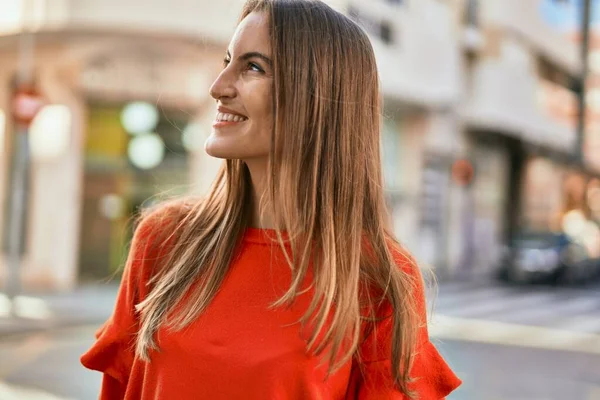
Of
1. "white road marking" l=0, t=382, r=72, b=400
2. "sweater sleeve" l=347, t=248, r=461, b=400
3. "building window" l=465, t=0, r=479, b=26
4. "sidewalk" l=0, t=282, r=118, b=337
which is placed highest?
"building window" l=465, t=0, r=479, b=26

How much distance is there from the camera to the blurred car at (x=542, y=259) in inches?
795

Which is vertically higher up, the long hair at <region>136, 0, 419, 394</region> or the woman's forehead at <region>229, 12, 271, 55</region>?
the woman's forehead at <region>229, 12, 271, 55</region>

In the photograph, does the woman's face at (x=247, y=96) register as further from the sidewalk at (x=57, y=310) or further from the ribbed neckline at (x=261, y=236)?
the sidewalk at (x=57, y=310)

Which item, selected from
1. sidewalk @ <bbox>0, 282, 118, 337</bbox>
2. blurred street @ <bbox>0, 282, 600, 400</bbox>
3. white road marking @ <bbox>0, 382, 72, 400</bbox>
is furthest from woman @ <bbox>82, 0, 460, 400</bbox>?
sidewalk @ <bbox>0, 282, 118, 337</bbox>

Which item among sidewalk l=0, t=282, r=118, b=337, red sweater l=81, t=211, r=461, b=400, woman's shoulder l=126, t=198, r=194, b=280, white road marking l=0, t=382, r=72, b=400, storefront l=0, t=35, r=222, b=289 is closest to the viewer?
red sweater l=81, t=211, r=461, b=400

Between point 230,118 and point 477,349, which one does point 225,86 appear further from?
point 477,349

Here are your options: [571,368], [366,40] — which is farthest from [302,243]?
[571,368]

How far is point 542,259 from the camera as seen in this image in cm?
2022

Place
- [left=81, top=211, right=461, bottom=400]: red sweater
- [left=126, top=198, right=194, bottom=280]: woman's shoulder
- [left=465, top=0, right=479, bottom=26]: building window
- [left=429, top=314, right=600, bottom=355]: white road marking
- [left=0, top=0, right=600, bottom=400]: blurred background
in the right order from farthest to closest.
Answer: [left=465, top=0, right=479, bottom=26]: building window
[left=429, top=314, right=600, bottom=355]: white road marking
[left=0, top=0, right=600, bottom=400]: blurred background
[left=126, top=198, right=194, bottom=280]: woman's shoulder
[left=81, top=211, right=461, bottom=400]: red sweater

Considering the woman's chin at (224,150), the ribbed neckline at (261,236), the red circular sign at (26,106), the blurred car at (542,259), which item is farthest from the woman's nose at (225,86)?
the blurred car at (542,259)

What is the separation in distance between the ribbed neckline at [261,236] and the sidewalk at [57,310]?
8.33 meters

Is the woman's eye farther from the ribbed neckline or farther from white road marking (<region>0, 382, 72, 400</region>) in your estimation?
white road marking (<region>0, 382, 72, 400</region>)

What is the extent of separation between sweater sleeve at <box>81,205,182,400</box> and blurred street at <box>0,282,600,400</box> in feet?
10.3

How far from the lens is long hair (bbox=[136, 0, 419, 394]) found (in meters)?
1.88
